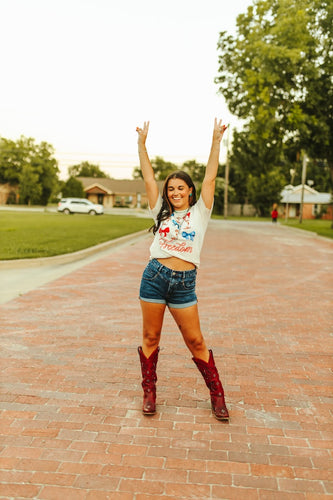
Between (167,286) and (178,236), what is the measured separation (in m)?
0.35

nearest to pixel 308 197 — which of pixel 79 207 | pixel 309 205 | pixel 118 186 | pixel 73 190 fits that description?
pixel 309 205

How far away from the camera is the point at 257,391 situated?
3953 millimetres

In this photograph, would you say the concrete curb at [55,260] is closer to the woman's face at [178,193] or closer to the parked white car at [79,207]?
the woman's face at [178,193]

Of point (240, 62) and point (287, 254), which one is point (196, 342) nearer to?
point (287, 254)

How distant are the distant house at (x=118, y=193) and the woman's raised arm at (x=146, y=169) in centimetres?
7471

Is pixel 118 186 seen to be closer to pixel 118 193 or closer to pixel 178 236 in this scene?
pixel 118 193

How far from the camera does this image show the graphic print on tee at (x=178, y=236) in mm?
3252

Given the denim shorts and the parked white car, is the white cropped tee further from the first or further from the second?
the parked white car

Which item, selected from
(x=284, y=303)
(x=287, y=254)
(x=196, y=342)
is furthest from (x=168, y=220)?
(x=287, y=254)

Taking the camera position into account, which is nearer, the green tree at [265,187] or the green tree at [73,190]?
the green tree at [265,187]

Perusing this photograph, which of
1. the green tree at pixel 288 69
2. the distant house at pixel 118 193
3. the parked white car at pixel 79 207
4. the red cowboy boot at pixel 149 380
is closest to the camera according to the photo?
the red cowboy boot at pixel 149 380

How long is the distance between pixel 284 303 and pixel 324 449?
4.70 meters

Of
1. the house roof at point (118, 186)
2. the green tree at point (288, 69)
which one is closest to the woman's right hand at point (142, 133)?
the green tree at point (288, 69)

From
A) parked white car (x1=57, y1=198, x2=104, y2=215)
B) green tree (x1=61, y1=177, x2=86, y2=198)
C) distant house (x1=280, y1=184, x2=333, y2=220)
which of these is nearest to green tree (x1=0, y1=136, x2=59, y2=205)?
green tree (x1=61, y1=177, x2=86, y2=198)
